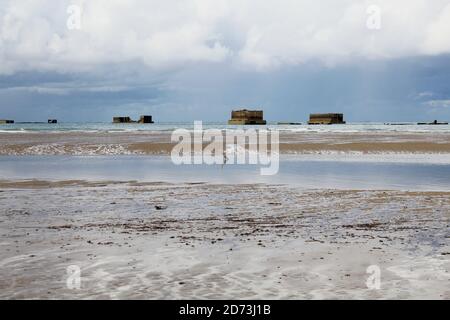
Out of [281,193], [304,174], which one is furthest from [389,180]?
[281,193]

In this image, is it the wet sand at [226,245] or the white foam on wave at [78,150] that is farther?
the white foam on wave at [78,150]

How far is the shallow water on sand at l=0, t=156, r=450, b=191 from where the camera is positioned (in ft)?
71.9

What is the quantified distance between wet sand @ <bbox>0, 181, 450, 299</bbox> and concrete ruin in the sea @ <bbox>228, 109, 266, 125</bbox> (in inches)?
6528

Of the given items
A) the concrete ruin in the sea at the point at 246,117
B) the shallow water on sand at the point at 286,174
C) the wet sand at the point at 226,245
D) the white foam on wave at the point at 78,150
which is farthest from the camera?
the concrete ruin in the sea at the point at 246,117

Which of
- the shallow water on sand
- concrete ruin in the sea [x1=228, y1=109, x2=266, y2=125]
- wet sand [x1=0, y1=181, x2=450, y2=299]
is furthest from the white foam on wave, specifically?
concrete ruin in the sea [x1=228, y1=109, x2=266, y2=125]

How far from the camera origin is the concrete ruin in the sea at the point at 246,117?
183 metres

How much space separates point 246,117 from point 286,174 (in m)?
159

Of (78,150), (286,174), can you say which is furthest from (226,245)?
(78,150)

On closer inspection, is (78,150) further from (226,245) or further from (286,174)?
(226,245)

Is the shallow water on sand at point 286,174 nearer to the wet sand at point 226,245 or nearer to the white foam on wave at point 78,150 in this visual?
the wet sand at point 226,245

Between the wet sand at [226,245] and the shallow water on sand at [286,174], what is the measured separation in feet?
12.3

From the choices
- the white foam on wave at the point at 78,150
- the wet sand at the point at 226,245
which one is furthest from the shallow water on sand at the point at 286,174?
the white foam on wave at the point at 78,150
